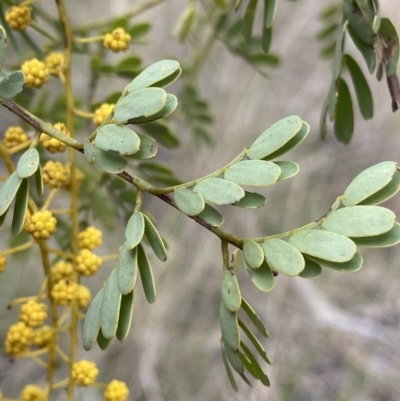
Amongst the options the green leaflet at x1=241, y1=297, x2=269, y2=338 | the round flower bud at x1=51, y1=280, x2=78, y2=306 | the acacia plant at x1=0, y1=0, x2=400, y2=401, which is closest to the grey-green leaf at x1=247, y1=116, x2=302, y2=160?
the acacia plant at x1=0, y1=0, x2=400, y2=401

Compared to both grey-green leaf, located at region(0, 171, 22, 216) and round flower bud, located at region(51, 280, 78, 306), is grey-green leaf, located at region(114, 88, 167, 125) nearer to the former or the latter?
grey-green leaf, located at region(0, 171, 22, 216)

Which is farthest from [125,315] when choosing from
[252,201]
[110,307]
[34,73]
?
[34,73]

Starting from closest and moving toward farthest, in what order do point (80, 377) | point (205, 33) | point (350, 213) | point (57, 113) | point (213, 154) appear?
point (350, 213), point (80, 377), point (57, 113), point (205, 33), point (213, 154)

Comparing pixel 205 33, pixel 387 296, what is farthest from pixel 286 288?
pixel 205 33

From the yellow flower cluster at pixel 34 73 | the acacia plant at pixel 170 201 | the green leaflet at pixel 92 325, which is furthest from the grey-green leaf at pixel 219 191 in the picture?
the yellow flower cluster at pixel 34 73

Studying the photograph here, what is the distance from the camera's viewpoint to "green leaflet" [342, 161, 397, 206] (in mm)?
323

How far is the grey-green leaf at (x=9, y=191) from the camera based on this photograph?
33 cm

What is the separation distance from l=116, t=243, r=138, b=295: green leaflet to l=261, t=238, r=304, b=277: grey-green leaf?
3.4 inches

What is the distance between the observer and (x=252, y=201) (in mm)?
348

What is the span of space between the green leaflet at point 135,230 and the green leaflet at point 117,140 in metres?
0.05

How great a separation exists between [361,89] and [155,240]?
26 centimetres

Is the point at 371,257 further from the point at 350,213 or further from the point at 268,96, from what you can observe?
the point at 350,213

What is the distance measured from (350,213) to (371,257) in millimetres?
1145

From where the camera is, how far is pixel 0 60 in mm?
341
